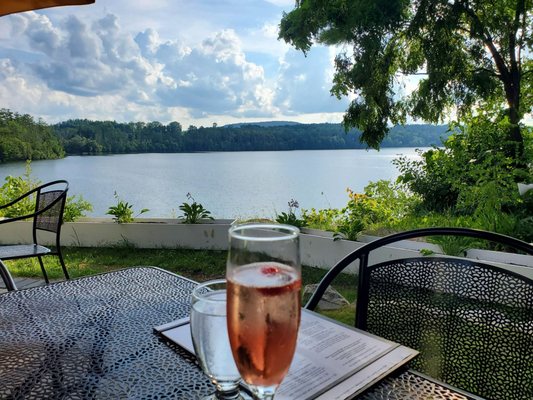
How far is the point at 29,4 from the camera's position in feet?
6.82

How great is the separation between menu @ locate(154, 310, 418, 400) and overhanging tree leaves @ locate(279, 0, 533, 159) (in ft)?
18.4

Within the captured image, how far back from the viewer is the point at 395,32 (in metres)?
5.99

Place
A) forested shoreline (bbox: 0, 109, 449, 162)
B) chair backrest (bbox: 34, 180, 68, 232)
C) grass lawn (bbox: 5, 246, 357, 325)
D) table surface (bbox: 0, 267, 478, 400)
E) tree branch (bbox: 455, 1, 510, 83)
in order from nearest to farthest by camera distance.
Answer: table surface (bbox: 0, 267, 478, 400) < chair backrest (bbox: 34, 180, 68, 232) < grass lawn (bbox: 5, 246, 357, 325) < forested shoreline (bbox: 0, 109, 449, 162) < tree branch (bbox: 455, 1, 510, 83)

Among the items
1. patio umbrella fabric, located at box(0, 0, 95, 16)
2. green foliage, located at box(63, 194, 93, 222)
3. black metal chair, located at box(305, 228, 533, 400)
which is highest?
patio umbrella fabric, located at box(0, 0, 95, 16)

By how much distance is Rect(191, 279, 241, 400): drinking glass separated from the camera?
0.54 metres

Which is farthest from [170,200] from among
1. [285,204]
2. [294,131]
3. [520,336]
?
[520,336]

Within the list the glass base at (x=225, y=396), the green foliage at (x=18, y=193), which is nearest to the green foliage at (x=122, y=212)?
the green foliage at (x=18, y=193)

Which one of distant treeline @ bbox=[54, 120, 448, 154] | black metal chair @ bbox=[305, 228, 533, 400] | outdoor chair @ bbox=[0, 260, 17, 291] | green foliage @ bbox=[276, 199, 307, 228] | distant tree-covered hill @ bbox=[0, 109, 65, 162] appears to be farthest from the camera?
distant treeline @ bbox=[54, 120, 448, 154]

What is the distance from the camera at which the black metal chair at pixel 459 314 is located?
3.02 ft

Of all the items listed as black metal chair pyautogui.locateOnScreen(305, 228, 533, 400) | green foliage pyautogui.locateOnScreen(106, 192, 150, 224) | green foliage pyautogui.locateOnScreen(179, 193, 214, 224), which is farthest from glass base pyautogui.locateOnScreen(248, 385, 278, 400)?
green foliage pyautogui.locateOnScreen(106, 192, 150, 224)

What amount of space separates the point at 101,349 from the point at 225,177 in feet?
18.0

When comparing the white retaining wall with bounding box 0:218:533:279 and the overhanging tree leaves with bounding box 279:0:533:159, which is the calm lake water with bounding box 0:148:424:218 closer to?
the white retaining wall with bounding box 0:218:533:279

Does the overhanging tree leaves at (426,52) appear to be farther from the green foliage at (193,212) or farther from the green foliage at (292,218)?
the green foliage at (193,212)

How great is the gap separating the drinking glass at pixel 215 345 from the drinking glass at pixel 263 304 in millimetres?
73
